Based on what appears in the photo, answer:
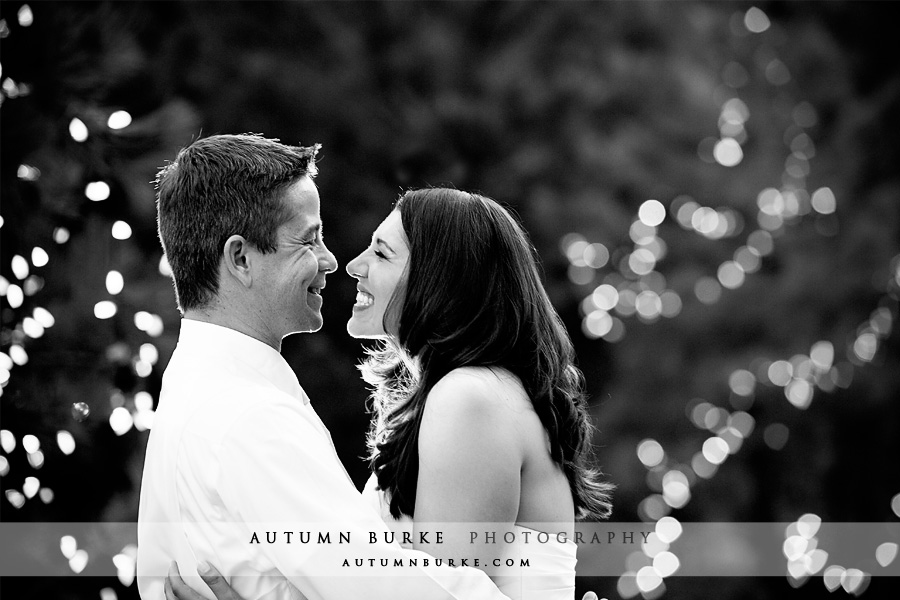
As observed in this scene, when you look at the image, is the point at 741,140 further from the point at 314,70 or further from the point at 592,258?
the point at 314,70

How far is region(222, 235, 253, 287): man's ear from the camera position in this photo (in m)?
2.49

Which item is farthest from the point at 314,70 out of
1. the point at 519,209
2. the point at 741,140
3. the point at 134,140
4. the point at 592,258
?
the point at 741,140

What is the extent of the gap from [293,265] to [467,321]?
0.45m

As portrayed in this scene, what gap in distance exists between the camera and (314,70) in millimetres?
6176

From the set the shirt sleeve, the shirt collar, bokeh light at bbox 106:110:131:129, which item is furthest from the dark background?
the shirt sleeve

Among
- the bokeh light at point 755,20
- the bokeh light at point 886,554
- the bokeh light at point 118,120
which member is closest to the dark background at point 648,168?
the bokeh light at point 755,20

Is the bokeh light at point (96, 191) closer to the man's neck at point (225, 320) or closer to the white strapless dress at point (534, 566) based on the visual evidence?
the man's neck at point (225, 320)

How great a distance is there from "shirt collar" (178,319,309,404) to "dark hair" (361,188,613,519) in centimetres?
36

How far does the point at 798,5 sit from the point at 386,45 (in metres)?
3.09

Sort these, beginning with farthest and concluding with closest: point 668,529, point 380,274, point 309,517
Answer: point 668,529, point 380,274, point 309,517

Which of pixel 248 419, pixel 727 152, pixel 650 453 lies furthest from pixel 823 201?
pixel 248 419

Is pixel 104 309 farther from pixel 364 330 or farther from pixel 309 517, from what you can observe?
pixel 309 517

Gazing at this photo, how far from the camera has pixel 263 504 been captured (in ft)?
7.11

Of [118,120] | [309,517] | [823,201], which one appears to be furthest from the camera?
[823,201]
